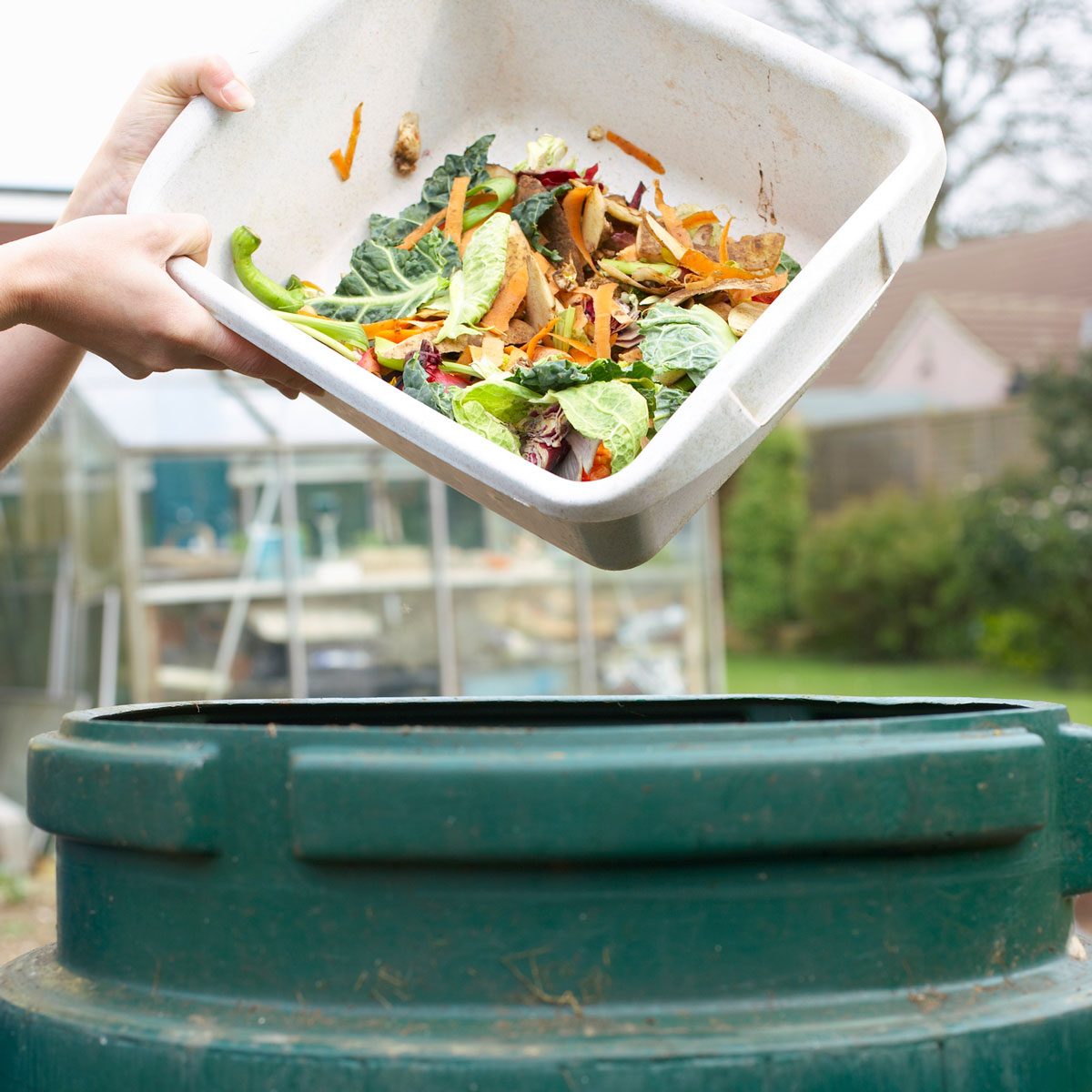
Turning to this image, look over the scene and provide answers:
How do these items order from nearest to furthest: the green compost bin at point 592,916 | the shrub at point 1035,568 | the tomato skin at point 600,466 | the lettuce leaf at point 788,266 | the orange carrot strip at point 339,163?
the green compost bin at point 592,916 < the tomato skin at point 600,466 < the lettuce leaf at point 788,266 < the orange carrot strip at point 339,163 < the shrub at point 1035,568

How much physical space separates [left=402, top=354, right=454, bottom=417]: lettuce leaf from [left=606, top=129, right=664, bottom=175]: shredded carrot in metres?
0.48

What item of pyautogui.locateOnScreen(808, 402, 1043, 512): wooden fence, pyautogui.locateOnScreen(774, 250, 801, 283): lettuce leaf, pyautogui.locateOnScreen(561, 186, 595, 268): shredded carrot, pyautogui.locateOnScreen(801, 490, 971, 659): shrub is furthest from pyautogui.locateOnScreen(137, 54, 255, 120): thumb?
pyautogui.locateOnScreen(808, 402, 1043, 512): wooden fence

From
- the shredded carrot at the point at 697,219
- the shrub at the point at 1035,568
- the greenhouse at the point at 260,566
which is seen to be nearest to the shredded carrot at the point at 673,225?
the shredded carrot at the point at 697,219

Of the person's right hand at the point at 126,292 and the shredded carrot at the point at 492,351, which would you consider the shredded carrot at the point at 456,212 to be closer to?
the shredded carrot at the point at 492,351

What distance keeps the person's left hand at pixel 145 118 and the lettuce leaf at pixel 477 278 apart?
28cm

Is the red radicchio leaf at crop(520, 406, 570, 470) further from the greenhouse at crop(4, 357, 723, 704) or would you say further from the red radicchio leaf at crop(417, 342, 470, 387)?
the greenhouse at crop(4, 357, 723, 704)

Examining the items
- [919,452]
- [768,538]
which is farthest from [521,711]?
[919,452]

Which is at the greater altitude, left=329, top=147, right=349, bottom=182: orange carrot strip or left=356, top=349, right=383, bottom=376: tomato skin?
left=329, top=147, right=349, bottom=182: orange carrot strip

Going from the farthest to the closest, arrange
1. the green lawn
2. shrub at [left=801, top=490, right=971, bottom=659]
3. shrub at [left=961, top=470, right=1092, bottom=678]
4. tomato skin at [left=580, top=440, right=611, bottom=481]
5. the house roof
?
the house roof
shrub at [left=801, top=490, right=971, bottom=659]
shrub at [left=961, top=470, right=1092, bottom=678]
the green lawn
tomato skin at [left=580, top=440, right=611, bottom=481]

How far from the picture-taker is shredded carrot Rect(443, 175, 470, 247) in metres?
1.62

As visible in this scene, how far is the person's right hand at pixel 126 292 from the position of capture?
1299mm

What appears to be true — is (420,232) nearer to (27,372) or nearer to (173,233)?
(173,233)

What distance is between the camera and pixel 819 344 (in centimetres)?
125

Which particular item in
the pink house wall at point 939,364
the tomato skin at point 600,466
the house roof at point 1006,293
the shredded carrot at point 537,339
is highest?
the house roof at point 1006,293
